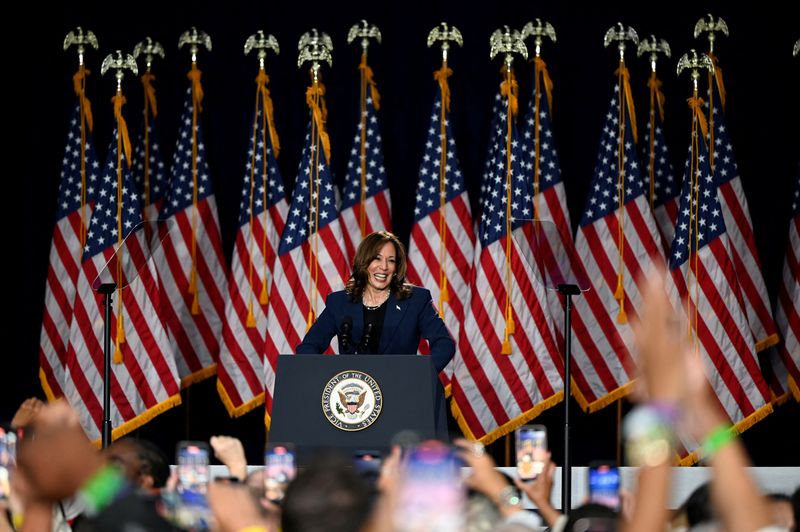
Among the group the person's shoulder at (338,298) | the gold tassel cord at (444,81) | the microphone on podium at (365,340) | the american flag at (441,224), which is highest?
the gold tassel cord at (444,81)

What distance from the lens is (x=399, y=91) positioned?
9.00m

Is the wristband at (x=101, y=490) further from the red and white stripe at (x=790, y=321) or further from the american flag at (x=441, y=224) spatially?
the red and white stripe at (x=790, y=321)

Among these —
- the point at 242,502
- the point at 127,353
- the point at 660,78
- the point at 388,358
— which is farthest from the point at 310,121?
the point at 242,502

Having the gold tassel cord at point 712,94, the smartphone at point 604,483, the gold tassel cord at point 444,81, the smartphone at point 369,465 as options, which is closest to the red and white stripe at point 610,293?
the gold tassel cord at point 712,94

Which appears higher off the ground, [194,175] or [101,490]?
[194,175]

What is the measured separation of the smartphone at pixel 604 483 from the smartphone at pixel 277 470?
69 cm

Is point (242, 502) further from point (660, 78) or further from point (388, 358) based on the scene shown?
point (660, 78)

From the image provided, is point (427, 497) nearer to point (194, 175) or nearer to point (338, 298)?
point (338, 298)

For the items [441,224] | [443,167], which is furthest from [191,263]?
[443,167]

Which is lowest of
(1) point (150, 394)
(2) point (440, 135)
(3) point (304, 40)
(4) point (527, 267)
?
(1) point (150, 394)

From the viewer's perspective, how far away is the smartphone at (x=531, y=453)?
318 cm

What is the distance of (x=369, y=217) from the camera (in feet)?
27.9

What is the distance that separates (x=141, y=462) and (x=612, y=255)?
5749mm

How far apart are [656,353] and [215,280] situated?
7072 millimetres
